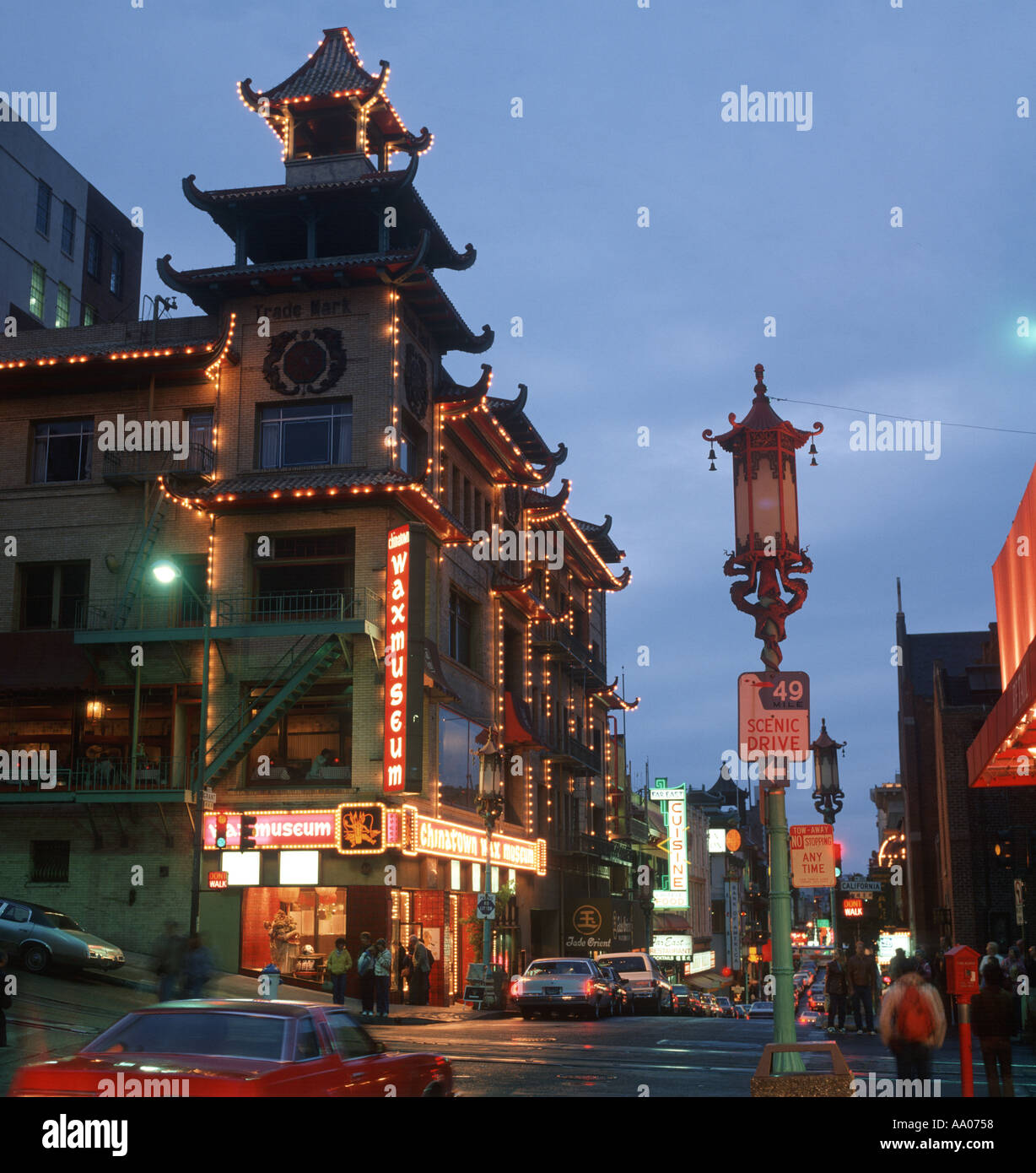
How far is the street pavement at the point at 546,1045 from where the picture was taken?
16.7 meters

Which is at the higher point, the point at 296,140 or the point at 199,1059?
the point at 296,140

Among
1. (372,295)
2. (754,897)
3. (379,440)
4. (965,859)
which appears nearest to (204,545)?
(379,440)

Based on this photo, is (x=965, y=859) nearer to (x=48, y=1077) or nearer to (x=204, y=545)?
(x=204, y=545)

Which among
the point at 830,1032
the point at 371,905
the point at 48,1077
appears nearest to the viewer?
the point at 48,1077

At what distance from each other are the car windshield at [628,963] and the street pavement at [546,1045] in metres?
7.94

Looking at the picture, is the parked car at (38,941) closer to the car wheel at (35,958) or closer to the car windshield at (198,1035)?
the car wheel at (35,958)

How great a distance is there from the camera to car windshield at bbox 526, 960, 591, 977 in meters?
33.3

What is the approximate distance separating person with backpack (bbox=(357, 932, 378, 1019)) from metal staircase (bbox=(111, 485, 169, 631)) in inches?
435

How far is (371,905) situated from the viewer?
112ft

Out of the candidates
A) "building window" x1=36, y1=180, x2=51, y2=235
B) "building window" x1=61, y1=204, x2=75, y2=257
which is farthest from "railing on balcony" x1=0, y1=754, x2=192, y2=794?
"building window" x1=61, y1=204, x2=75, y2=257

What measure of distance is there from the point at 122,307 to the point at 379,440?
1333 inches

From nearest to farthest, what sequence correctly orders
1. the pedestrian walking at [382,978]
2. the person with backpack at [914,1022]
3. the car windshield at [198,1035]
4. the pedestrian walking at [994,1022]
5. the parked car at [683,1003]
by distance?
1. the car windshield at [198,1035]
2. the person with backpack at [914,1022]
3. the pedestrian walking at [994,1022]
4. the pedestrian walking at [382,978]
5. the parked car at [683,1003]

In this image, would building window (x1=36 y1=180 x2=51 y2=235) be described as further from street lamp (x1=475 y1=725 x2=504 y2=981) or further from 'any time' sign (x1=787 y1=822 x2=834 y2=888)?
'any time' sign (x1=787 y1=822 x2=834 y2=888)

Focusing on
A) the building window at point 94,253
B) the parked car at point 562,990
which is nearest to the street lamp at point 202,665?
the parked car at point 562,990
